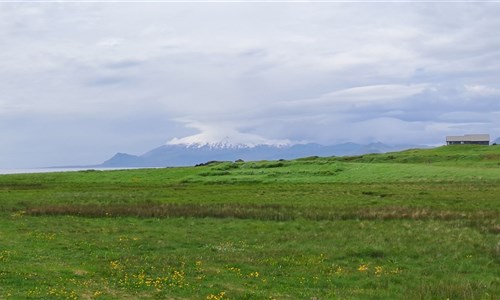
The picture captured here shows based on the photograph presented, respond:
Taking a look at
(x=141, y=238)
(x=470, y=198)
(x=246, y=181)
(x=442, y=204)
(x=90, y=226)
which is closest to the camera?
(x=141, y=238)

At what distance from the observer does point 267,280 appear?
75.0ft

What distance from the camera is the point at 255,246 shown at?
32.0m

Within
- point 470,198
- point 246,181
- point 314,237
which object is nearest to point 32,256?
point 314,237

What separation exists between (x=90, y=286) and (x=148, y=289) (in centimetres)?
251

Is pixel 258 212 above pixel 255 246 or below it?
above

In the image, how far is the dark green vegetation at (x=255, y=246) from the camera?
21328 millimetres

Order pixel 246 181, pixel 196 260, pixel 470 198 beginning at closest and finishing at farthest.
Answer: pixel 196 260
pixel 470 198
pixel 246 181

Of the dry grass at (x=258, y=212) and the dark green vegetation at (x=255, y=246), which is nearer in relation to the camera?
the dark green vegetation at (x=255, y=246)

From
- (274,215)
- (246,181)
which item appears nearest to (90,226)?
(274,215)

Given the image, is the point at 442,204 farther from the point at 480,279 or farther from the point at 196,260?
the point at 196,260

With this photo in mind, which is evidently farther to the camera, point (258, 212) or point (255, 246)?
point (258, 212)

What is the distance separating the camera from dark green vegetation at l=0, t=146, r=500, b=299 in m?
21.3

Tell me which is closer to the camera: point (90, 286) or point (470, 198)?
point (90, 286)

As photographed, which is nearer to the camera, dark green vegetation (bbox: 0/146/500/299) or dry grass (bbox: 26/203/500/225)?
dark green vegetation (bbox: 0/146/500/299)
